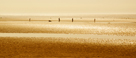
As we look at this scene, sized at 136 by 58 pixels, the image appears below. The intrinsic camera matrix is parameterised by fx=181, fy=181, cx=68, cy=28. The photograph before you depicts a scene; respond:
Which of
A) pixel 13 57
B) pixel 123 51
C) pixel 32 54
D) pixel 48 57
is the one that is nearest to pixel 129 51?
pixel 123 51

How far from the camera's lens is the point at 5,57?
449 inches

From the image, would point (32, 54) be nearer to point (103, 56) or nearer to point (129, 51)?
point (103, 56)

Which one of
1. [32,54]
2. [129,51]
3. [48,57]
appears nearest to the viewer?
[48,57]

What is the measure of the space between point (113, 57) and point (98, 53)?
1.32 meters

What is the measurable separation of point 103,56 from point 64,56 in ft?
8.29

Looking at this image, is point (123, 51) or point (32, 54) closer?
point (32, 54)

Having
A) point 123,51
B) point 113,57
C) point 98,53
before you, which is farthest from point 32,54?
point 123,51

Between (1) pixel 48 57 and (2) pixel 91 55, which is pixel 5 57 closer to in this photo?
(1) pixel 48 57

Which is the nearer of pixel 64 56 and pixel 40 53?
pixel 64 56

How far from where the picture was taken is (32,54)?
39.8ft

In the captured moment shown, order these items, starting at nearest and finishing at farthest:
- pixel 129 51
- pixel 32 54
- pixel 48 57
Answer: pixel 48 57, pixel 32 54, pixel 129 51

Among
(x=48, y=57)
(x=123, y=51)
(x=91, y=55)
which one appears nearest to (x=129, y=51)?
(x=123, y=51)

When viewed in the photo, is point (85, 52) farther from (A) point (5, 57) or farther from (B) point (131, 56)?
(A) point (5, 57)

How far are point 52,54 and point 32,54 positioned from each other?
1.34 meters
